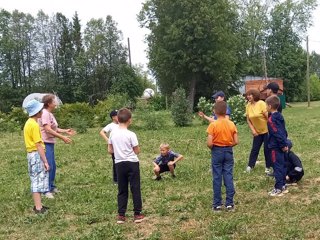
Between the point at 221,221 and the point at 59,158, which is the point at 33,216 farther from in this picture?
the point at 59,158

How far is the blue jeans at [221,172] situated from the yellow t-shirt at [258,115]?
2.53 m

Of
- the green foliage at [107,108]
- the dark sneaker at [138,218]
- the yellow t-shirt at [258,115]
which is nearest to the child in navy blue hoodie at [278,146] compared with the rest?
the yellow t-shirt at [258,115]

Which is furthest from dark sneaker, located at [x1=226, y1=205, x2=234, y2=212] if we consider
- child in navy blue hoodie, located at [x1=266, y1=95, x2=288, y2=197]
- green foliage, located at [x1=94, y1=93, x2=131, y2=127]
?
green foliage, located at [x1=94, y1=93, x2=131, y2=127]

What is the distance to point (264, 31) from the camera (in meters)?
65.2

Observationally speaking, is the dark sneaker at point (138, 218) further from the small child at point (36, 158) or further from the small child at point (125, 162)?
the small child at point (36, 158)

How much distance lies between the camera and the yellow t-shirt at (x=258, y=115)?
8.85 m

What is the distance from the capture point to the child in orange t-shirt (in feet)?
21.4

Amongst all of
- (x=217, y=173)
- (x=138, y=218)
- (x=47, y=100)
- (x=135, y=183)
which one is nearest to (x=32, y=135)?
(x=47, y=100)

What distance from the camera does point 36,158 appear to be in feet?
23.4

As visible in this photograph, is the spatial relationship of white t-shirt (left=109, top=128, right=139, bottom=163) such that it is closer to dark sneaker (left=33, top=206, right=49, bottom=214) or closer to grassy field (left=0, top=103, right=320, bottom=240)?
grassy field (left=0, top=103, right=320, bottom=240)

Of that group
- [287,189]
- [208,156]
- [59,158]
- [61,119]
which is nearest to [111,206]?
[287,189]

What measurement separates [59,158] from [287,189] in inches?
312

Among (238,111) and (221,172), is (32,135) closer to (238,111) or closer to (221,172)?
(221,172)

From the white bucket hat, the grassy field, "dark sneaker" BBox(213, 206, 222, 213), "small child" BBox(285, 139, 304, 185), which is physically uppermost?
the white bucket hat
